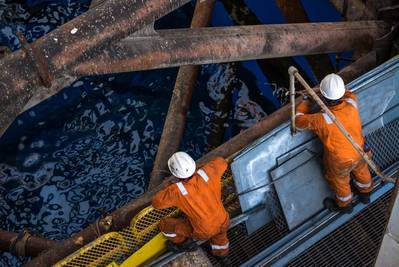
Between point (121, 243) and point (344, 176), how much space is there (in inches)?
101

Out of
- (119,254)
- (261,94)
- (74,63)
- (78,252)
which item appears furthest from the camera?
(261,94)

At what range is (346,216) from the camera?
6.32 m

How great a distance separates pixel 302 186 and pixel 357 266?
1058 millimetres

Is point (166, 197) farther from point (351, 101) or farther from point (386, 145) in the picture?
point (386, 145)

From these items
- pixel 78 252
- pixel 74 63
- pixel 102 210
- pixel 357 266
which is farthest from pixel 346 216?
pixel 102 210

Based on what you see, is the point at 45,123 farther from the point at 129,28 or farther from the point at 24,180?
the point at 129,28

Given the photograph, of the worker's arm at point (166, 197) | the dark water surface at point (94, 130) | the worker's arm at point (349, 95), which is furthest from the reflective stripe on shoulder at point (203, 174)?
the dark water surface at point (94, 130)

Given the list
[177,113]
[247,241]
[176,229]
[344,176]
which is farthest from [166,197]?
[177,113]

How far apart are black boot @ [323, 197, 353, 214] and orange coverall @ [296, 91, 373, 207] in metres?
0.06

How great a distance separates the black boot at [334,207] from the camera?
248 inches

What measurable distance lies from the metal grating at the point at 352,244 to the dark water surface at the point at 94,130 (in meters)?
3.88

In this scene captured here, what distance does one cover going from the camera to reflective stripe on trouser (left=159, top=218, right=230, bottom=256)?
602 cm

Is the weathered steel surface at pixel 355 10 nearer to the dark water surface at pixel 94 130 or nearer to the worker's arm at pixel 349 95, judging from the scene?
the dark water surface at pixel 94 130

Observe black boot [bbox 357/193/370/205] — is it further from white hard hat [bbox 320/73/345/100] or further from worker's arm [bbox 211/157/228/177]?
worker's arm [bbox 211/157/228/177]
